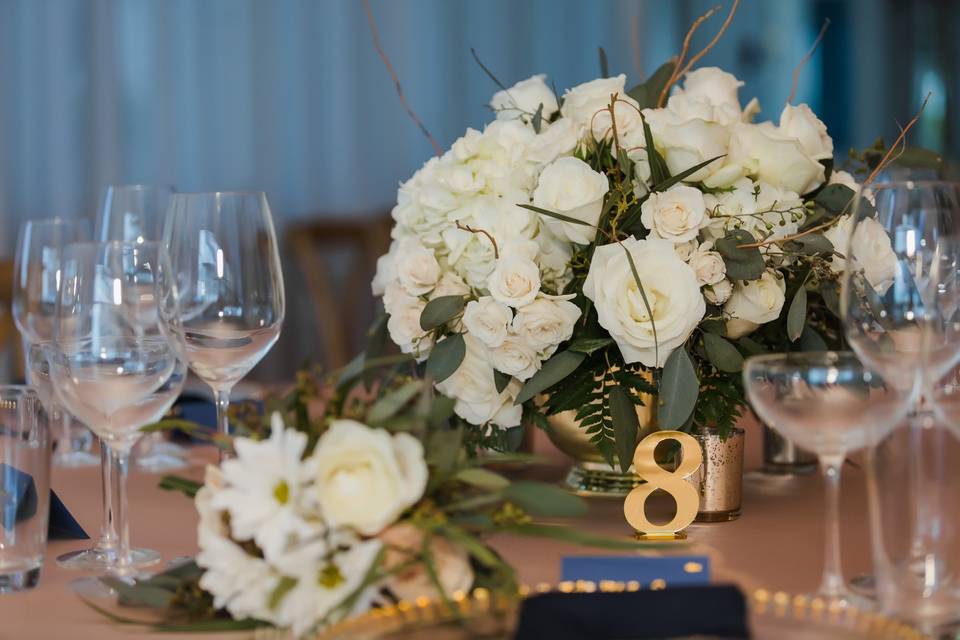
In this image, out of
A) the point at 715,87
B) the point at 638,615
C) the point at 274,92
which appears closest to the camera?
the point at 638,615

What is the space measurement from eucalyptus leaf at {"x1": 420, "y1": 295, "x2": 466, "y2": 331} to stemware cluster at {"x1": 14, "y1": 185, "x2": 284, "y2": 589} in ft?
0.43

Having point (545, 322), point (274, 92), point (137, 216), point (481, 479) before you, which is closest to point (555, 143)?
point (545, 322)

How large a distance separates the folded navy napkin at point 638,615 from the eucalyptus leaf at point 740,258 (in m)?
0.41

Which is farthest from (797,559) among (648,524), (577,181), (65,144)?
(65,144)

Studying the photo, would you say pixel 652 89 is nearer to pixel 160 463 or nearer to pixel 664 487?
pixel 664 487

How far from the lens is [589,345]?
1081mm

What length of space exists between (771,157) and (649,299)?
0.67 feet

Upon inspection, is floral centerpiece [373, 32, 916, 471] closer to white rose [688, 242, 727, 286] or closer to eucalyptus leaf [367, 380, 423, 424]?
white rose [688, 242, 727, 286]

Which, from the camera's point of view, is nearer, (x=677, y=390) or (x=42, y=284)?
(x=677, y=390)

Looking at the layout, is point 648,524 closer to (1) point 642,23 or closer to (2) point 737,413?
(2) point 737,413

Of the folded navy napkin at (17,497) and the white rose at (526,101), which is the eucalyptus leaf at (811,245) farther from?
the folded navy napkin at (17,497)

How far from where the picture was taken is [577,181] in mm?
1087

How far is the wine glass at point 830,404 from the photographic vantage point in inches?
32.0

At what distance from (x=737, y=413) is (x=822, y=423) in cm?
28
